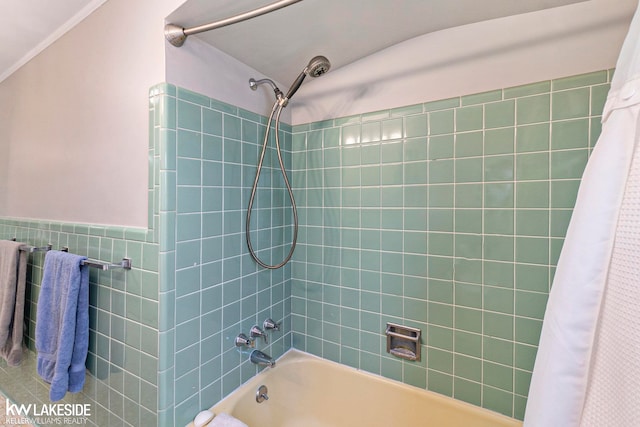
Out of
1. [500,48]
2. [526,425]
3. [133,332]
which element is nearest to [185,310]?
[133,332]

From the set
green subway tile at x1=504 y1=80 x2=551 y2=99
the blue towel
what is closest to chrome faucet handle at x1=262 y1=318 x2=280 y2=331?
the blue towel

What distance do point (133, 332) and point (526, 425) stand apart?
4.41 feet

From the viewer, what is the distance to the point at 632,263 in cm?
53

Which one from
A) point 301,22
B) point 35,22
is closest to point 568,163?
point 301,22

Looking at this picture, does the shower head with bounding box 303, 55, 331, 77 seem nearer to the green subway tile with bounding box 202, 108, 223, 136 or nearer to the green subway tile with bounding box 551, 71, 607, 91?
the green subway tile with bounding box 202, 108, 223, 136

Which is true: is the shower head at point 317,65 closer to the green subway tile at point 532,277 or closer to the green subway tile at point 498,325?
the green subway tile at point 532,277

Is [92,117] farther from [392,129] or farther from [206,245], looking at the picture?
[392,129]

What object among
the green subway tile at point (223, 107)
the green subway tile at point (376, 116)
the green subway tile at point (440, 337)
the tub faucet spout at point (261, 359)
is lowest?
the tub faucet spout at point (261, 359)

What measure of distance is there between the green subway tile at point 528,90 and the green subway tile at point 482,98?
0.03 m

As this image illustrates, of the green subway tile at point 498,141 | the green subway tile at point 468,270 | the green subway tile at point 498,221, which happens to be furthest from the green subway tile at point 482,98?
the green subway tile at point 468,270

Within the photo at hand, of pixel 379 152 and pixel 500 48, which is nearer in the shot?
pixel 500 48

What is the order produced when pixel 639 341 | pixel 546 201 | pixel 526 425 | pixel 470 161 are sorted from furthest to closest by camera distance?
pixel 470 161 < pixel 546 201 < pixel 526 425 < pixel 639 341

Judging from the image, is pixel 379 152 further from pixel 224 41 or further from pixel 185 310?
pixel 185 310

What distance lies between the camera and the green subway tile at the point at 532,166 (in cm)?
105
